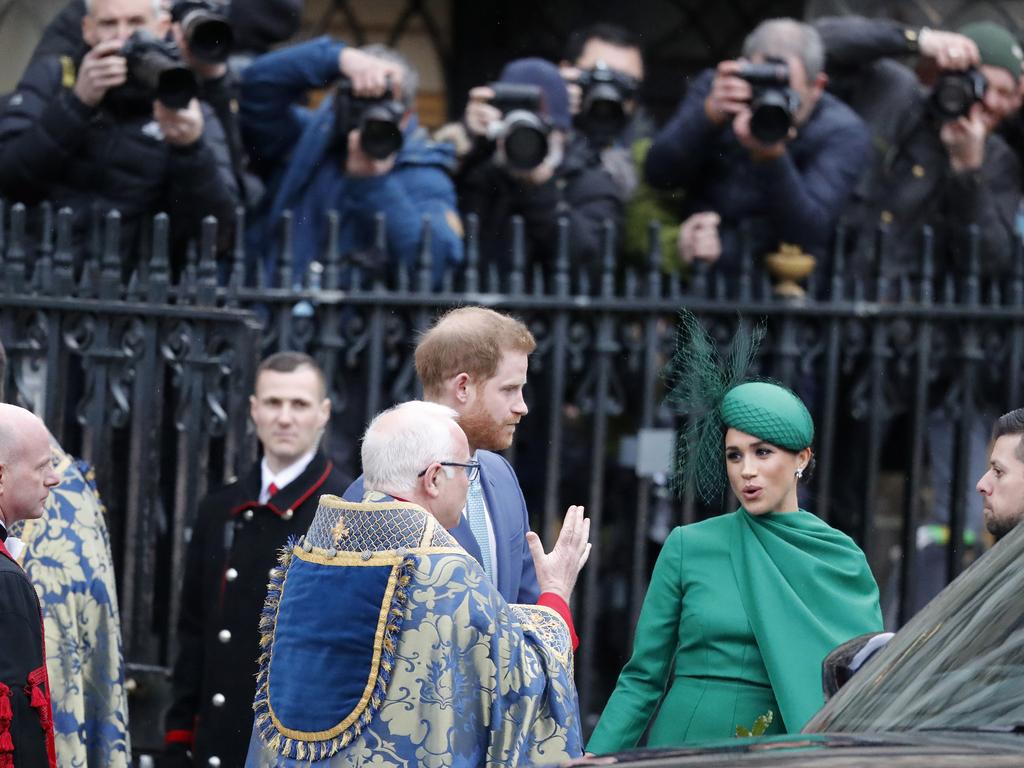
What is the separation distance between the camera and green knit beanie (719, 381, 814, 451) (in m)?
4.54

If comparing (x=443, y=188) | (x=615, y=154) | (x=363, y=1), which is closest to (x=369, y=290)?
(x=443, y=188)

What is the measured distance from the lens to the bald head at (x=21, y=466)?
4223mm

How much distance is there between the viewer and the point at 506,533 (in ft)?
14.9

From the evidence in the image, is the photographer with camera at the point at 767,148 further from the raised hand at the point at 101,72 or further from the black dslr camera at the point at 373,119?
the raised hand at the point at 101,72

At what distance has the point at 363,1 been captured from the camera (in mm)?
10242

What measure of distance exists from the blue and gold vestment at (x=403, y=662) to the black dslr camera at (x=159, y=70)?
108 inches

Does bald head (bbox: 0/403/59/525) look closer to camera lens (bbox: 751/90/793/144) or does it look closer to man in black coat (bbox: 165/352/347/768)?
man in black coat (bbox: 165/352/347/768)

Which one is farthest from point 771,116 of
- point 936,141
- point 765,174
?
point 936,141

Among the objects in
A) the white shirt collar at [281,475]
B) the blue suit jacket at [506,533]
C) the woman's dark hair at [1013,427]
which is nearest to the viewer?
the blue suit jacket at [506,533]

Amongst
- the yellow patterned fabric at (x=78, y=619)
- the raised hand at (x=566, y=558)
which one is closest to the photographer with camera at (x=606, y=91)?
the yellow patterned fabric at (x=78, y=619)

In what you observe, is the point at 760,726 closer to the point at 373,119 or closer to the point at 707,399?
the point at 707,399

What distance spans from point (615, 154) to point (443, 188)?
842 mm

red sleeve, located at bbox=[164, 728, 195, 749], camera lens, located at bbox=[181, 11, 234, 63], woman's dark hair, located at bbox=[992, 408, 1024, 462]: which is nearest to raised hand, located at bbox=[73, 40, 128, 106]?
camera lens, located at bbox=[181, 11, 234, 63]

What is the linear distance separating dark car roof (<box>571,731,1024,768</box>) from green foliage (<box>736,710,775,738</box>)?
105 centimetres
